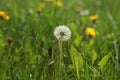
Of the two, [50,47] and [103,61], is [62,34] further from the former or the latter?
[103,61]

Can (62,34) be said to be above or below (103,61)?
above

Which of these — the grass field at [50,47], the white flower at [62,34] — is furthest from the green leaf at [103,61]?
the white flower at [62,34]

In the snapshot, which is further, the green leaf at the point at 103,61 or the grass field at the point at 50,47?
the green leaf at the point at 103,61

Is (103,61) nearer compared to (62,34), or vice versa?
(62,34)

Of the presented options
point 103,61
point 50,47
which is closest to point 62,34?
point 50,47

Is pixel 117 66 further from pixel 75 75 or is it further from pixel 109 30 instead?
pixel 109 30

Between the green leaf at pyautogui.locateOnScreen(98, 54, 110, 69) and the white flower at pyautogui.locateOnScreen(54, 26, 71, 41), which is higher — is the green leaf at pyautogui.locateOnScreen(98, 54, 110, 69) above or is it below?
below

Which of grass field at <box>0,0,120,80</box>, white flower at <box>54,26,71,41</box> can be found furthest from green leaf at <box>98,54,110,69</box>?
white flower at <box>54,26,71,41</box>

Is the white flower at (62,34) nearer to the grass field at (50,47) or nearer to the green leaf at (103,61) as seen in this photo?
the grass field at (50,47)

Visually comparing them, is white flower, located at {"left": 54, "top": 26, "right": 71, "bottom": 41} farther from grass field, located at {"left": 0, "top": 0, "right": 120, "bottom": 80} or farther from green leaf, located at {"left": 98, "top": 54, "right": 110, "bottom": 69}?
green leaf, located at {"left": 98, "top": 54, "right": 110, "bottom": 69}
